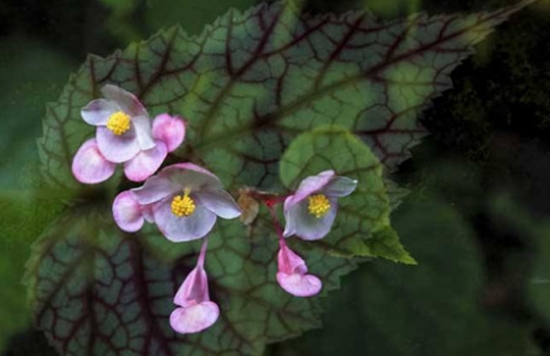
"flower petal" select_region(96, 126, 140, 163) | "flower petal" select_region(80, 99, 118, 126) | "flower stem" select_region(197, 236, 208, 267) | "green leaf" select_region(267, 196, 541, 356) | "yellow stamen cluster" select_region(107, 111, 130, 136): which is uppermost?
"flower petal" select_region(80, 99, 118, 126)

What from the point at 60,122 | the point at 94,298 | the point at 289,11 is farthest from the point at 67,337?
the point at 289,11

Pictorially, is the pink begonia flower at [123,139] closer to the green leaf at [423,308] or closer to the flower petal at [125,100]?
the flower petal at [125,100]

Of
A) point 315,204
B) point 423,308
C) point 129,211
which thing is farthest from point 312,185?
point 423,308

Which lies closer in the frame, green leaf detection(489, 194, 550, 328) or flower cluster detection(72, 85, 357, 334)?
flower cluster detection(72, 85, 357, 334)

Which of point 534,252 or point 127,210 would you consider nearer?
point 127,210

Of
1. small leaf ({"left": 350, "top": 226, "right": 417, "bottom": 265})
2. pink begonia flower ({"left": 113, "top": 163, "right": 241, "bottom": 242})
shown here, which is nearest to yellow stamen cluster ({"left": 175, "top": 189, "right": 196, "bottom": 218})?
pink begonia flower ({"left": 113, "top": 163, "right": 241, "bottom": 242})

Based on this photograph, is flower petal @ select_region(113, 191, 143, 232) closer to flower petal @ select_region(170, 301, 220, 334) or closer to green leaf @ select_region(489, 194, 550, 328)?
flower petal @ select_region(170, 301, 220, 334)

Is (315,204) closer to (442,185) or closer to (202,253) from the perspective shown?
(202,253)

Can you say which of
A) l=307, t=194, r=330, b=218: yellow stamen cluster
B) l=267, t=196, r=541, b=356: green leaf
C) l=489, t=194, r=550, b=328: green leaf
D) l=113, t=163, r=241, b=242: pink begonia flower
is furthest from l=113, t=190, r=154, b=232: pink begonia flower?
l=489, t=194, r=550, b=328: green leaf

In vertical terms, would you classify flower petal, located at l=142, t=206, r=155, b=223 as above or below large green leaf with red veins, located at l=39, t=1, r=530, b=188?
below
